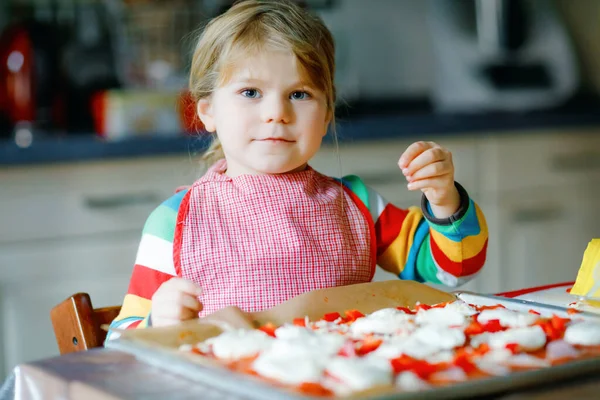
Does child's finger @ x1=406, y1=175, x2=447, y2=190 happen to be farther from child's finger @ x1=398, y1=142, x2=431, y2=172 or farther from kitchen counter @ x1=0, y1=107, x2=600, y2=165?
kitchen counter @ x1=0, y1=107, x2=600, y2=165

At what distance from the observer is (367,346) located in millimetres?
729

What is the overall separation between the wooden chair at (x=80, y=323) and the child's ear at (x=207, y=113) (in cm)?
30

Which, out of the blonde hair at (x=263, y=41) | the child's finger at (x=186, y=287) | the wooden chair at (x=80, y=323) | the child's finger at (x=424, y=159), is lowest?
the wooden chair at (x=80, y=323)

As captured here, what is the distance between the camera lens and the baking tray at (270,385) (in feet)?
2.03

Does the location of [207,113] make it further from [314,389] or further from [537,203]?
[537,203]

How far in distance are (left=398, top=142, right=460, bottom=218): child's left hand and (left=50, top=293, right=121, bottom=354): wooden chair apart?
0.40 m

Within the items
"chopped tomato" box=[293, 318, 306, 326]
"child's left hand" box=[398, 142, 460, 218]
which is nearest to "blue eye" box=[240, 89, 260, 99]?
"child's left hand" box=[398, 142, 460, 218]

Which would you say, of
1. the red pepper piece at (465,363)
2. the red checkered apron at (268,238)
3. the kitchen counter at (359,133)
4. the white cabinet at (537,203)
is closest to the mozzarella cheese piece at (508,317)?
the red pepper piece at (465,363)

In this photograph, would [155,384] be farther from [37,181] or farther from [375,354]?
[37,181]

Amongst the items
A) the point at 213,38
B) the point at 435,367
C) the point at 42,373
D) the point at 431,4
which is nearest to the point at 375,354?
the point at 435,367

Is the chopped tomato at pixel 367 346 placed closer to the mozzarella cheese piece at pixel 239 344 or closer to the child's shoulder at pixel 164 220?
the mozzarella cheese piece at pixel 239 344

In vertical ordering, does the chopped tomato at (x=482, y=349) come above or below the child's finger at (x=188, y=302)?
below

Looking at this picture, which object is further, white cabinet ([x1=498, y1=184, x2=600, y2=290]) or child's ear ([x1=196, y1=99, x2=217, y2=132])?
white cabinet ([x1=498, y1=184, x2=600, y2=290])

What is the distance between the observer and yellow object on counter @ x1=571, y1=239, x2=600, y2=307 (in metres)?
0.98
